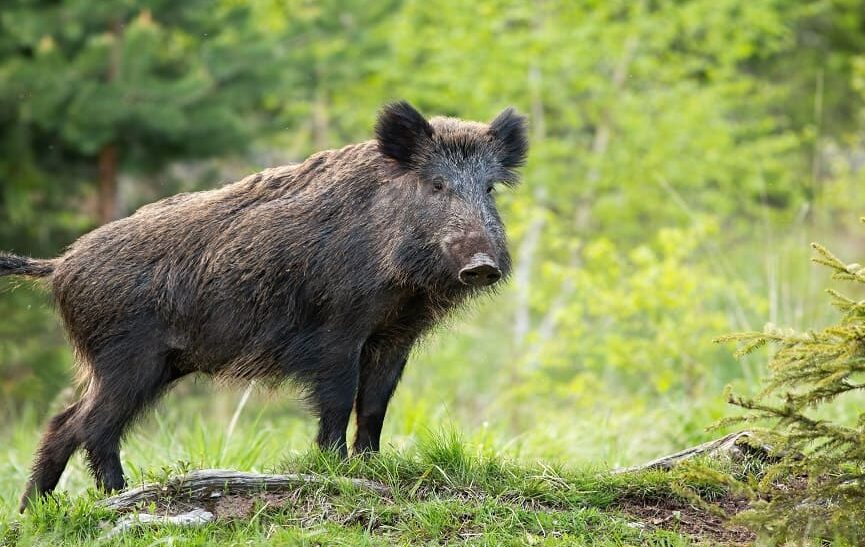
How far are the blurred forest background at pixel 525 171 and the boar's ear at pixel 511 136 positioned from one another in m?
0.88

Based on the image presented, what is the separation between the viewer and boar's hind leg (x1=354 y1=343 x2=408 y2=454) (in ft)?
18.8

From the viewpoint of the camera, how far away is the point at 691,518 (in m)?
4.74

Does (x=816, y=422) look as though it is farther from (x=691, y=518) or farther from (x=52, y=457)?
(x=52, y=457)

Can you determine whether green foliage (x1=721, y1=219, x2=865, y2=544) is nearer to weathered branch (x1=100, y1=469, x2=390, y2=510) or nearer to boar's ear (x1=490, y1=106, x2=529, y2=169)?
weathered branch (x1=100, y1=469, x2=390, y2=510)

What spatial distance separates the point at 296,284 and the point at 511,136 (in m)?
1.46

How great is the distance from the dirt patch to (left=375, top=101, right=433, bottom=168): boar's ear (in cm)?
204

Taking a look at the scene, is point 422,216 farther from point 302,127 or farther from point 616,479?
point 302,127

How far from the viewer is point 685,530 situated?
4609mm

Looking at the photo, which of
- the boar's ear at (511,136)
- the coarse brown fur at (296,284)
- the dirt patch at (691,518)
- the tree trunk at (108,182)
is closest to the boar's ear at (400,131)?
the coarse brown fur at (296,284)

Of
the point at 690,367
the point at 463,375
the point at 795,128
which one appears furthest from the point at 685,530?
the point at 795,128

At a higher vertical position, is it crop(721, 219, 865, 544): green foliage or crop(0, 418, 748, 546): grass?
crop(721, 219, 865, 544): green foliage

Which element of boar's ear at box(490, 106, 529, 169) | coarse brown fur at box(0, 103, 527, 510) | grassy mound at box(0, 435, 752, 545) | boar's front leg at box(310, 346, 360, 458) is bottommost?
grassy mound at box(0, 435, 752, 545)

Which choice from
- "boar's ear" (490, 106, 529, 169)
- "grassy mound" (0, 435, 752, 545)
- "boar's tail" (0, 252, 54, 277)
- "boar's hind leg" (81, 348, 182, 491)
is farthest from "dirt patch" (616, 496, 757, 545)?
"boar's tail" (0, 252, 54, 277)

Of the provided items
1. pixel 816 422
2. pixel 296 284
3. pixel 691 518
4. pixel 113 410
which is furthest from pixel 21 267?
pixel 816 422
